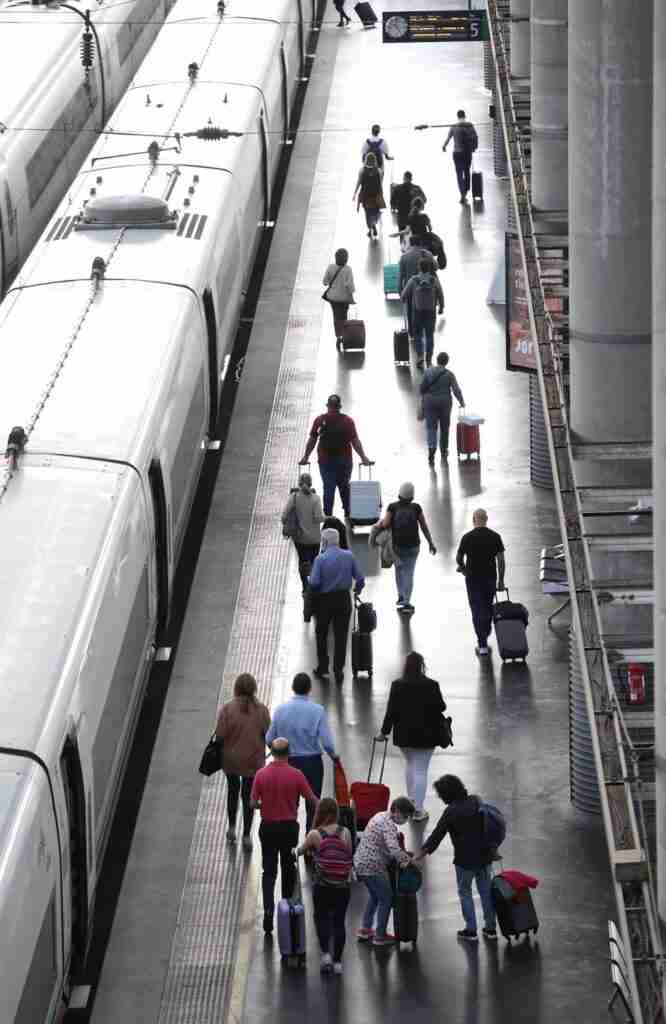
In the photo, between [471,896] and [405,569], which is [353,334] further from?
[471,896]

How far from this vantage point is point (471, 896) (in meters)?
14.5

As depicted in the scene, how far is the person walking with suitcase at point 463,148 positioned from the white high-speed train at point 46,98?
4.99 meters

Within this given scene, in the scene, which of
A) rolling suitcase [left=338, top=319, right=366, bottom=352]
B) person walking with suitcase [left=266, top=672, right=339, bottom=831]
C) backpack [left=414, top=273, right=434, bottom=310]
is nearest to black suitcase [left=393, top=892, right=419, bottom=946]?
person walking with suitcase [left=266, top=672, right=339, bottom=831]

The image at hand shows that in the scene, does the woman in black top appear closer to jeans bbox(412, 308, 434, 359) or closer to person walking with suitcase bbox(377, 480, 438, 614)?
person walking with suitcase bbox(377, 480, 438, 614)

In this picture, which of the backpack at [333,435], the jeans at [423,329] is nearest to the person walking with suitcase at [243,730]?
the backpack at [333,435]

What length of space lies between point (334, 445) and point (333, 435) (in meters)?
0.12

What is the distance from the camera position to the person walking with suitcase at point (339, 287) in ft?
89.7

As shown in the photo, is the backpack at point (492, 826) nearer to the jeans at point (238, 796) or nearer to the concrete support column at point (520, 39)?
the jeans at point (238, 796)

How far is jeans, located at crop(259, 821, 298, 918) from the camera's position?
14664 millimetres

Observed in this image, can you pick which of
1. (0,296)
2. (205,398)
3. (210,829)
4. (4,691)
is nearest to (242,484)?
(205,398)

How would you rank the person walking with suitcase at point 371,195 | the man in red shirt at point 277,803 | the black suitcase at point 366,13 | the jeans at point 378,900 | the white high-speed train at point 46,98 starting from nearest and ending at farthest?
the jeans at point 378,900 → the man in red shirt at point 277,803 → the white high-speed train at point 46,98 → the person walking with suitcase at point 371,195 → the black suitcase at point 366,13

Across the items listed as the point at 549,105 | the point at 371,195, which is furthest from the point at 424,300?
the point at 371,195

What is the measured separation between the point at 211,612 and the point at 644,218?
5975mm

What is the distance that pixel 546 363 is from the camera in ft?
55.6
